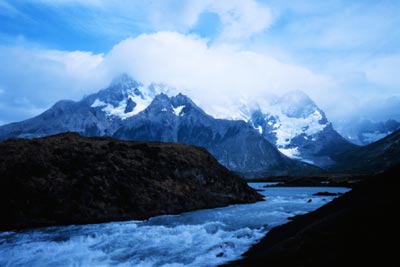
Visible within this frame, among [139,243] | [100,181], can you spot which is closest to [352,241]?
[139,243]

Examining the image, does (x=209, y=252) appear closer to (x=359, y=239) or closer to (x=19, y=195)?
(x=359, y=239)

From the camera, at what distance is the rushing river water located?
2330cm

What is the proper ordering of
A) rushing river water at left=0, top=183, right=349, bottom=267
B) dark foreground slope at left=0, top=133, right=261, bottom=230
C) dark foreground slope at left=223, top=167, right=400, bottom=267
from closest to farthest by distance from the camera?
dark foreground slope at left=223, top=167, right=400, bottom=267 → rushing river water at left=0, top=183, right=349, bottom=267 → dark foreground slope at left=0, top=133, right=261, bottom=230

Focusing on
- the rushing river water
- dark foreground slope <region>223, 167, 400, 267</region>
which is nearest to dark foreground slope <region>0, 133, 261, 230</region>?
the rushing river water

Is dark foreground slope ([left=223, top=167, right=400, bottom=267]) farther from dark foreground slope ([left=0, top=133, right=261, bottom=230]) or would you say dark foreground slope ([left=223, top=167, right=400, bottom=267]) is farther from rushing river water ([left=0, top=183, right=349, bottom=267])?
dark foreground slope ([left=0, top=133, right=261, bottom=230])

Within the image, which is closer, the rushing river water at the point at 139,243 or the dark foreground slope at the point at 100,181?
the rushing river water at the point at 139,243

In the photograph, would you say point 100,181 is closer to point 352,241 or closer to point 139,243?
point 139,243

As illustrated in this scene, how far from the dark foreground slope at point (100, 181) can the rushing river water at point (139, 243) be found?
3502 millimetres

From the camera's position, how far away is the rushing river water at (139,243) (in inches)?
917

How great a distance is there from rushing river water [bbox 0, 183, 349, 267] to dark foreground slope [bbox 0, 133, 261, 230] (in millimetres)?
3502

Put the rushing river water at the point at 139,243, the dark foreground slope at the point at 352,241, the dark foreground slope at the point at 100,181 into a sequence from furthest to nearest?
the dark foreground slope at the point at 100,181 < the rushing river water at the point at 139,243 < the dark foreground slope at the point at 352,241

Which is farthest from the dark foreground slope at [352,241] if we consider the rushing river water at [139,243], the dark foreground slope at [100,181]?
the dark foreground slope at [100,181]

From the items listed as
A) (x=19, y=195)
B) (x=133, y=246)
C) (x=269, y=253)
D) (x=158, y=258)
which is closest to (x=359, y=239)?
(x=269, y=253)

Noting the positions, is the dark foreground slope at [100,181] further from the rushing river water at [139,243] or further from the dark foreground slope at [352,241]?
the dark foreground slope at [352,241]
